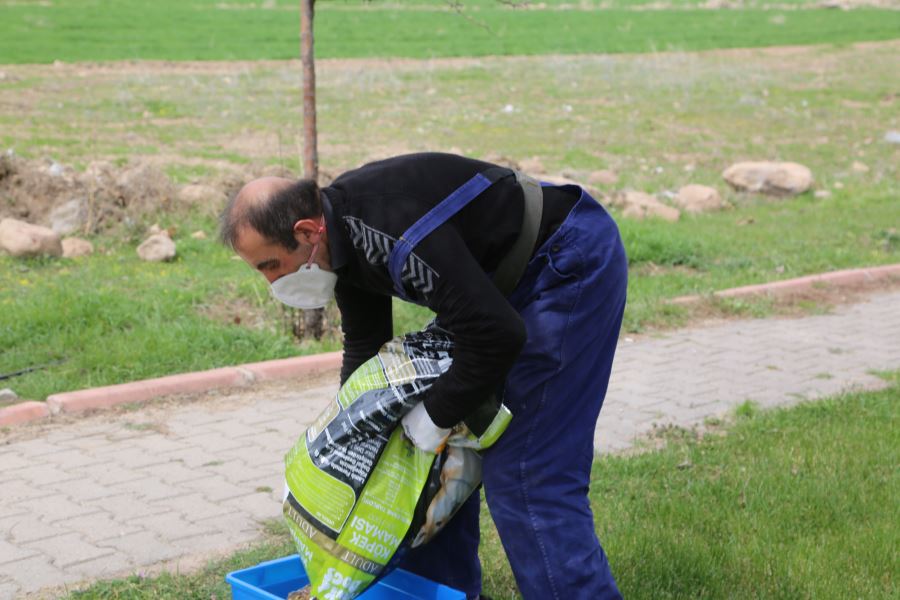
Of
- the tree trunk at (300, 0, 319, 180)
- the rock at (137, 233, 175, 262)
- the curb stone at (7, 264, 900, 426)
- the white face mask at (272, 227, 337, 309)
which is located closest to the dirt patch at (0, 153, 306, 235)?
the rock at (137, 233, 175, 262)

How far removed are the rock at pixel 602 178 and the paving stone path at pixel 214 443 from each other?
Answer: 5712mm

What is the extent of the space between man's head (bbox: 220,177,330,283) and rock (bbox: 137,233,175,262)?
581cm

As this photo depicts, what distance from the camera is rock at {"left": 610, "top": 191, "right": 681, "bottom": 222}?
38.0 ft

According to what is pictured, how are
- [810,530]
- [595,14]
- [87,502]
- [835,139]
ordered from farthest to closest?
[595,14], [835,139], [87,502], [810,530]

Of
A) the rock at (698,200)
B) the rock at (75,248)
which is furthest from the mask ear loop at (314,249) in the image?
the rock at (698,200)

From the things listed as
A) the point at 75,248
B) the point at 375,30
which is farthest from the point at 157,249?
the point at 375,30

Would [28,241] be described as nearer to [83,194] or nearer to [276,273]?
[83,194]

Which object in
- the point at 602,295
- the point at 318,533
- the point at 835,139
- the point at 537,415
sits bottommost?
the point at 835,139

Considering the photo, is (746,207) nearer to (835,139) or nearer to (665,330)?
(665,330)

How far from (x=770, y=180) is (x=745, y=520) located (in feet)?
31.4

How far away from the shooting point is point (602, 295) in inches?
130

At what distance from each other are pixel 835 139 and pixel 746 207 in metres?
7.48

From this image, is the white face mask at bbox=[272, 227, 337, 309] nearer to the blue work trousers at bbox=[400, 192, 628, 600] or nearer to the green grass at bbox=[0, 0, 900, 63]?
the blue work trousers at bbox=[400, 192, 628, 600]

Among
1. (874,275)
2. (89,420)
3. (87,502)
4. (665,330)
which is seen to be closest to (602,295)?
(87,502)
